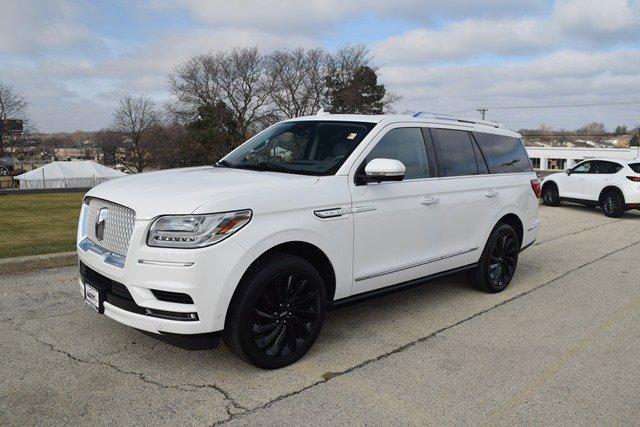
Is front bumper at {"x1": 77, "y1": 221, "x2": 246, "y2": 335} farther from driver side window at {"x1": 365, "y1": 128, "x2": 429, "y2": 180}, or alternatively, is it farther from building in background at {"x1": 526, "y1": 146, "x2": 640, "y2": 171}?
building in background at {"x1": 526, "y1": 146, "x2": 640, "y2": 171}

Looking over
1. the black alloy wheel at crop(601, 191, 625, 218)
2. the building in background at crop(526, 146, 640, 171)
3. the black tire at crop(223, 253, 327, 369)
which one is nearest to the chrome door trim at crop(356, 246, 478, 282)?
the black tire at crop(223, 253, 327, 369)

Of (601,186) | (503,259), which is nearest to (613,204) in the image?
(601,186)

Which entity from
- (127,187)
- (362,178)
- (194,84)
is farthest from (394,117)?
(194,84)

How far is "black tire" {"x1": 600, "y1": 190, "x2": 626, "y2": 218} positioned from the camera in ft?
44.6

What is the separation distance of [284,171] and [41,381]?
7.51 ft

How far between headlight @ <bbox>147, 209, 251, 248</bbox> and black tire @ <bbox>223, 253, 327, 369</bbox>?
1.29 feet

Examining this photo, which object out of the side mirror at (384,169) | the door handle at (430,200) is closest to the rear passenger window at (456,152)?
the door handle at (430,200)

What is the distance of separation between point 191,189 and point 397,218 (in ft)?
5.84

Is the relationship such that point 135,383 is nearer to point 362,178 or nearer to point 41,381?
point 41,381

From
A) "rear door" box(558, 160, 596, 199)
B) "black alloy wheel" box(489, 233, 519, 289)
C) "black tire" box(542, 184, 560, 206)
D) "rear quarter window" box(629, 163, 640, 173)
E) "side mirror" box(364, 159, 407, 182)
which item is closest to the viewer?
"side mirror" box(364, 159, 407, 182)

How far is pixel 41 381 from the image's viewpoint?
3426 millimetres

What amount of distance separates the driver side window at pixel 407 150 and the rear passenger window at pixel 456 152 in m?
0.27

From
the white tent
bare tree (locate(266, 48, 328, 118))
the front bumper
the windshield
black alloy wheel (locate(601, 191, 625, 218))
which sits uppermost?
bare tree (locate(266, 48, 328, 118))

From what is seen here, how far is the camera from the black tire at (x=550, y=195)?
15.6 metres
